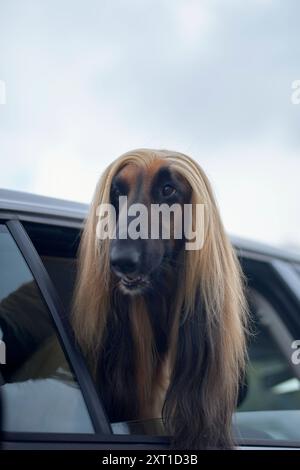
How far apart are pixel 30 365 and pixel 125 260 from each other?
0.37m

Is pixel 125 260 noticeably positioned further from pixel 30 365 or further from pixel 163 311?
pixel 30 365

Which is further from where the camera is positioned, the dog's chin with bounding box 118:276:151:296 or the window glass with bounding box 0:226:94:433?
the dog's chin with bounding box 118:276:151:296

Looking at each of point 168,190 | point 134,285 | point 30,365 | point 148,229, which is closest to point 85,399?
point 30,365

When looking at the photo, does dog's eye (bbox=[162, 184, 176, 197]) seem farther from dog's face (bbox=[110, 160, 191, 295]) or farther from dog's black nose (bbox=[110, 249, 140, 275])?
dog's black nose (bbox=[110, 249, 140, 275])

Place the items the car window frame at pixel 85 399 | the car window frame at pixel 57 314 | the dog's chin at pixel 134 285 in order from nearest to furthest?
the car window frame at pixel 85 399, the car window frame at pixel 57 314, the dog's chin at pixel 134 285

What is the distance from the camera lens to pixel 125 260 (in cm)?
213

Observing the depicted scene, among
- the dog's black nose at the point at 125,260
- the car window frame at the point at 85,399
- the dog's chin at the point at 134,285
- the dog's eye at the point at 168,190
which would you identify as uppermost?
the dog's eye at the point at 168,190

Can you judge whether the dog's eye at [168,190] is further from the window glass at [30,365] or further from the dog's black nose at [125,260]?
the window glass at [30,365]

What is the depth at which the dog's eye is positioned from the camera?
2266mm

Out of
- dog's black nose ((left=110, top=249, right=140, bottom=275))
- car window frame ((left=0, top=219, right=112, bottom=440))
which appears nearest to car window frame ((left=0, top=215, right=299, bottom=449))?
car window frame ((left=0, top=219, right=112, bottom=440))

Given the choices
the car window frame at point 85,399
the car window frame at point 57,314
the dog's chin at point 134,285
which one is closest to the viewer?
the car window frame at point 85,399

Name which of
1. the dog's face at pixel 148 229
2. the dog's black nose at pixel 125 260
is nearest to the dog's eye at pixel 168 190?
the dog's face at pixel 148 229

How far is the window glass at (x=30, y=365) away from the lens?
6.47 feet
